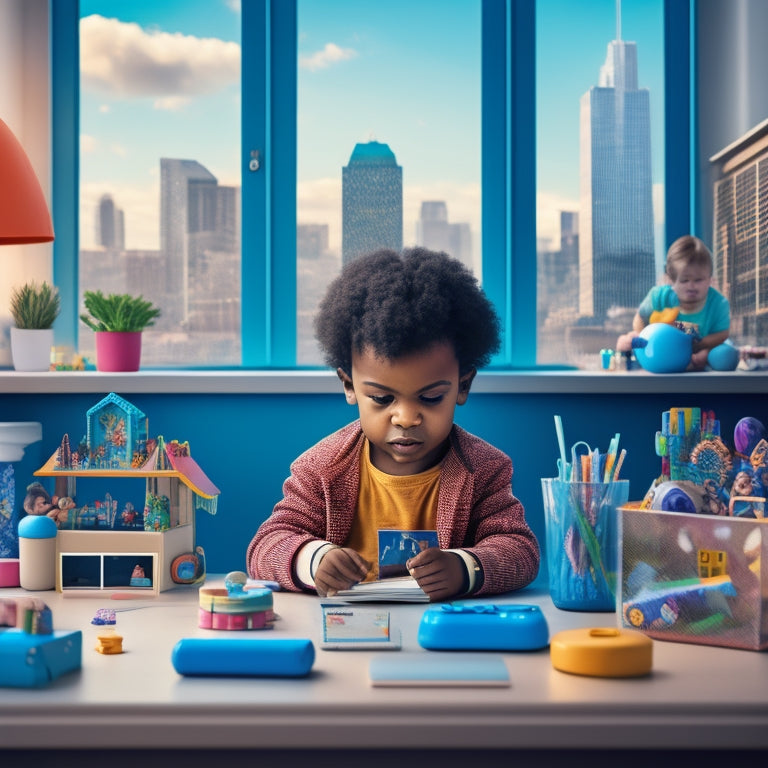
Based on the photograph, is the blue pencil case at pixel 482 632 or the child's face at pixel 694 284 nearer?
the blue pencil case at pixel 482 632

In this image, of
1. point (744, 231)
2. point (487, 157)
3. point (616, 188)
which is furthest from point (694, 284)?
point (487, 157)

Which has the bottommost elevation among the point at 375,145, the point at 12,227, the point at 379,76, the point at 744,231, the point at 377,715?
the point at 377,715

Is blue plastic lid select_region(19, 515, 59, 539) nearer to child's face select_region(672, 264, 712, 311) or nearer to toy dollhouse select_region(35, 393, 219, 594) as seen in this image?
toy dollhouse select_region(35, 393, 219, 594)

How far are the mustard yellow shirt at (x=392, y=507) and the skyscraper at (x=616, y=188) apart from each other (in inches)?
38.4

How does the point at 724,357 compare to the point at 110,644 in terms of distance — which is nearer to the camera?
the point at 110,644

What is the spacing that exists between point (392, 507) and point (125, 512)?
15.8 inches

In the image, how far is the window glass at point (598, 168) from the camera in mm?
2338

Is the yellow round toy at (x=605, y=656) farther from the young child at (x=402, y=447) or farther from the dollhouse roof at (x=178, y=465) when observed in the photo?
the dollhouse roof at (x=178, y=465)

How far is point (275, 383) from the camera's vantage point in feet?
6.95

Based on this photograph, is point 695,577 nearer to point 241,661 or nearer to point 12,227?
point 241,661

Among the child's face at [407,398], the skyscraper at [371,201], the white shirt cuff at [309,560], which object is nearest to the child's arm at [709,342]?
the skyscraper at [371,201]

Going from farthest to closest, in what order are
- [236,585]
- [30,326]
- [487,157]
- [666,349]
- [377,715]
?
[487,157] → [30,326] → [666,349] → [236,585] → [377,715]

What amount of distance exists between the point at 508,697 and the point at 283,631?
347 millimetres

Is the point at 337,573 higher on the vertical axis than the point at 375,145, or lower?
lower
